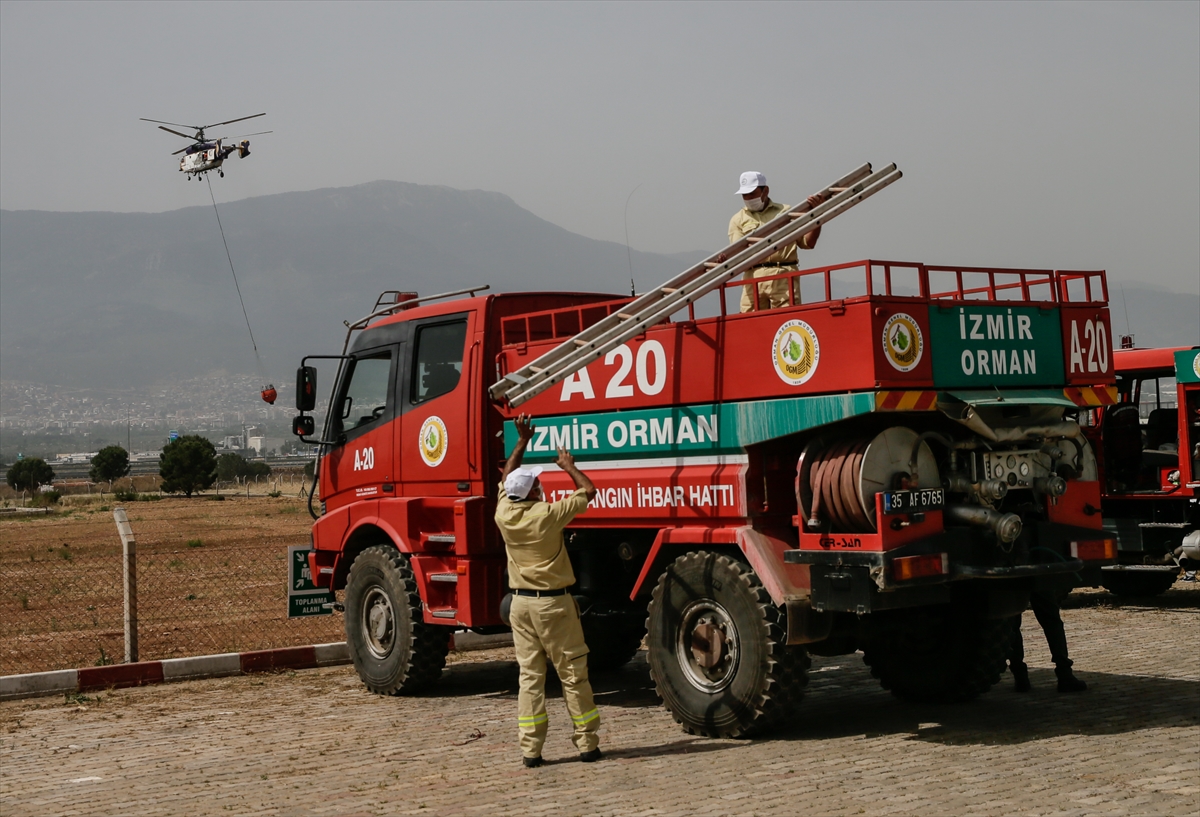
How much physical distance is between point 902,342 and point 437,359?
4.50 m

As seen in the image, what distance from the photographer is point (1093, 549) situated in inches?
329

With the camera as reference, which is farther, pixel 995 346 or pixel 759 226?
pixel 759 226

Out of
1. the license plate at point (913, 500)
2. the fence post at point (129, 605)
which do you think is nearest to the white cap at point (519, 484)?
the license plate at point (913, 500)

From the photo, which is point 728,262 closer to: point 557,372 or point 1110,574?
point 557,372

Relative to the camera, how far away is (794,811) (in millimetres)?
6289

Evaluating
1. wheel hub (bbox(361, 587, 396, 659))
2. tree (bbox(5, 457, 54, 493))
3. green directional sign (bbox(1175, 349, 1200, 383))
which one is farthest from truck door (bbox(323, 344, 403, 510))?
tree (bbox(5, 457, 54, 493))

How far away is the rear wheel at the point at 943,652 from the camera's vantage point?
8.95 m

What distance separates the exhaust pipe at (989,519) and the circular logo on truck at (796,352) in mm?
1239

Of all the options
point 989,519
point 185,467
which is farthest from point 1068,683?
point 185,467

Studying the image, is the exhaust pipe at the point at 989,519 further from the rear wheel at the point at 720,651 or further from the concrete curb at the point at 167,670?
the concrete curb at the point at 167,670

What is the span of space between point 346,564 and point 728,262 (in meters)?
5.12

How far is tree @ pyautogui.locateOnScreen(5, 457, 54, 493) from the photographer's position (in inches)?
3430

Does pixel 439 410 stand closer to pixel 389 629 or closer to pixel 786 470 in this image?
pixel 389 629

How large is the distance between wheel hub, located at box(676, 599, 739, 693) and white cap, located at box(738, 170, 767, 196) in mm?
3080
